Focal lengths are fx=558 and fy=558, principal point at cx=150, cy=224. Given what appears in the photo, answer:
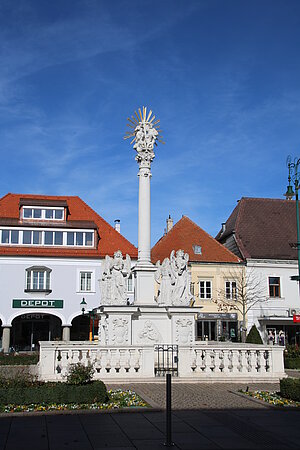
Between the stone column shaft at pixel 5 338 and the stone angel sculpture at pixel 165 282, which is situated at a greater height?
the stone angel sculpture at pixel 165 282

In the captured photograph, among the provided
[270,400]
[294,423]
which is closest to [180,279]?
[270,400]

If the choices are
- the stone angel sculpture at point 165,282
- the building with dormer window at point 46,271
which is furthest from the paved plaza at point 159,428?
the building with dormer window at point 46,271

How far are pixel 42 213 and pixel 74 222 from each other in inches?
107

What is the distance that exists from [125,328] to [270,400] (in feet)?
27.1

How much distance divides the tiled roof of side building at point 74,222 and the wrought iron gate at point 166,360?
82.0 ft

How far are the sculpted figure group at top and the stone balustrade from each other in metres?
3.85

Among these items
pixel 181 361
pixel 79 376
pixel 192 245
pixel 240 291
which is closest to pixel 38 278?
pixel 192 245

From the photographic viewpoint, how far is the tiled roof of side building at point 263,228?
1892 inches

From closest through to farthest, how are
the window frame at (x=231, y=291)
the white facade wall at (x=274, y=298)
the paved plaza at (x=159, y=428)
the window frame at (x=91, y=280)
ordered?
the paved plaza at (x=159, y=428) → the window frame at (x=91, y=280) → the white facade wall at (x=274, y=298) → the window frame at (x=231, y=291)

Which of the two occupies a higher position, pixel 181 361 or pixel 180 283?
pixel 180 283

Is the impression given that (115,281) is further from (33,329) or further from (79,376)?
(33,329)

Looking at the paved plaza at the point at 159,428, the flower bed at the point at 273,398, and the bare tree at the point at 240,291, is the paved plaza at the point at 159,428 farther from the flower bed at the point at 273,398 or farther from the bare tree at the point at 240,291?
the bare tree at the point at 240,291

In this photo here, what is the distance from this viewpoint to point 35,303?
140 ft

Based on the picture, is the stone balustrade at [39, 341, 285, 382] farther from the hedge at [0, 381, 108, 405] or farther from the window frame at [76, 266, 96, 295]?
the window frame at [76, 266, 96, 295]
